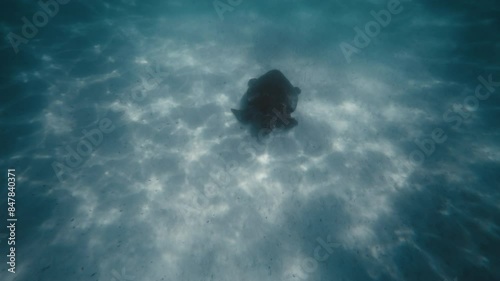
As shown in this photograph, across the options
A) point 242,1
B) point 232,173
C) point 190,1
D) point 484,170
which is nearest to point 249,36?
point 242,1

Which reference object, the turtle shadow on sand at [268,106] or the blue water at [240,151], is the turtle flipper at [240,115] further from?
the blue water at [240,151]

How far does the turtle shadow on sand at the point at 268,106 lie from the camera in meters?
8.98

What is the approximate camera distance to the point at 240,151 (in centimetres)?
931

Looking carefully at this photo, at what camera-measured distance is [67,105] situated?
34.1ft

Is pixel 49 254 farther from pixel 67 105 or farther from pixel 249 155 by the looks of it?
pixel 249 155

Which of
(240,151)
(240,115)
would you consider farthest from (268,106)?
(240,151)

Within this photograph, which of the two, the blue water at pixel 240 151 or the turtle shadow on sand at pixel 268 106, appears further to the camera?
the turtle shadow on sand at pixel 268 106

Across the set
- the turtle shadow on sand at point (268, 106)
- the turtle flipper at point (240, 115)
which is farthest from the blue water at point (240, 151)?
the turtle shadow on sand at point (268, 106)

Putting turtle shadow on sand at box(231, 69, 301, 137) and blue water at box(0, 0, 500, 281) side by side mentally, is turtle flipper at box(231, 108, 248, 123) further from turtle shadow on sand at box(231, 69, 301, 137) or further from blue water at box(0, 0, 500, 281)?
blue water at box(0, 0, 500, 281)

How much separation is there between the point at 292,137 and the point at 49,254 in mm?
8463

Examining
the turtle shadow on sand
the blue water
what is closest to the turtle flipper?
the turtle shadow on sand

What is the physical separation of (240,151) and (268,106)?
6.35 ft

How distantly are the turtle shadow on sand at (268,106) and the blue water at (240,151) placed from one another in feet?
1.71

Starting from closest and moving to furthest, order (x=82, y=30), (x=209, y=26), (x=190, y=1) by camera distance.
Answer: (x=82, y=30) → (x=209, y=26) → (x=190, y=1)
